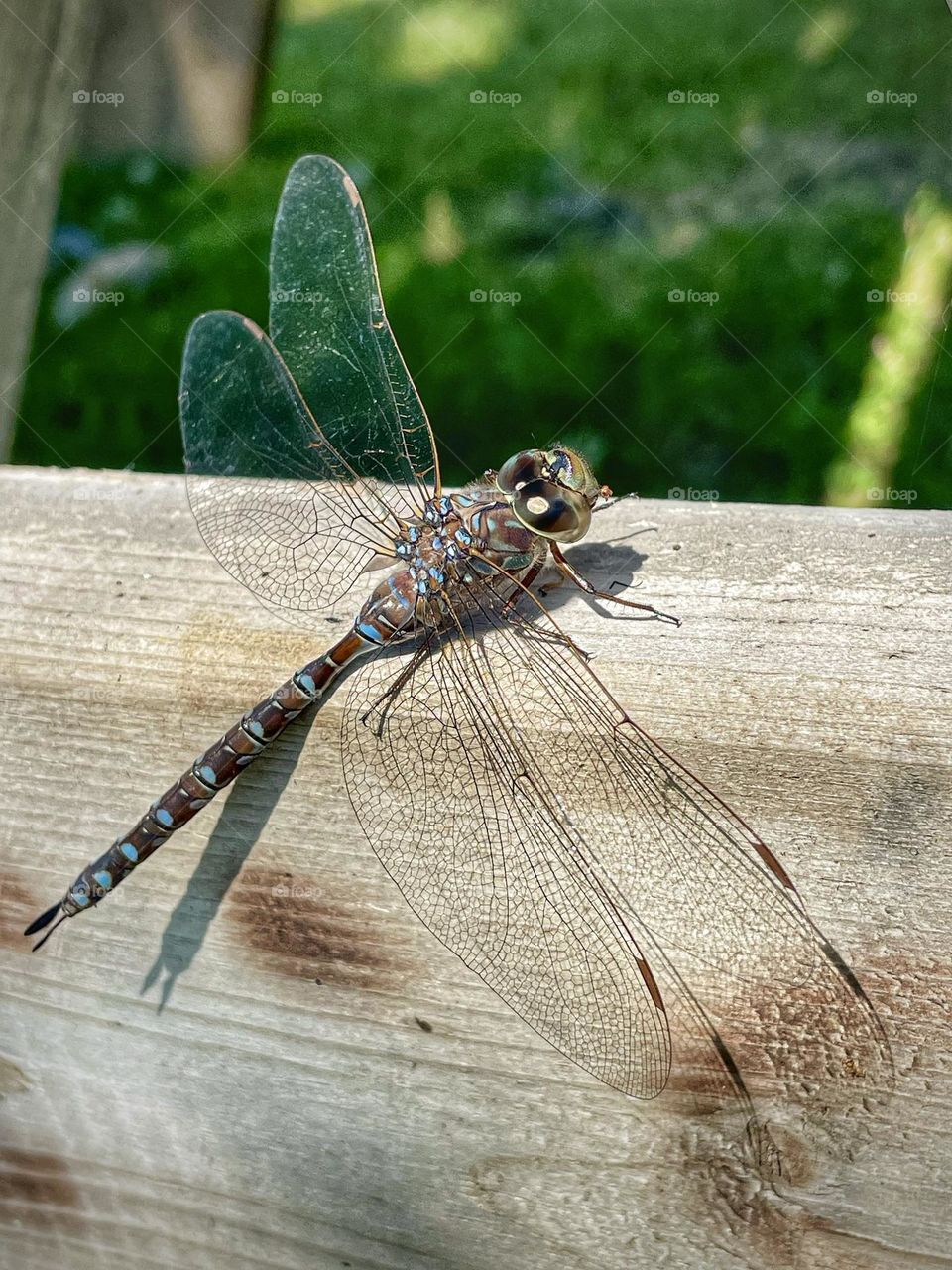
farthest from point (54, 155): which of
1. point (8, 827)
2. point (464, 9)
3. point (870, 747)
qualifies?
point (464, 9)

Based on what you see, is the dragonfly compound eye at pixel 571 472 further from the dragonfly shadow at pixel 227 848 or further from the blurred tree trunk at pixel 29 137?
the blurred tree trunk at pixel 29 137

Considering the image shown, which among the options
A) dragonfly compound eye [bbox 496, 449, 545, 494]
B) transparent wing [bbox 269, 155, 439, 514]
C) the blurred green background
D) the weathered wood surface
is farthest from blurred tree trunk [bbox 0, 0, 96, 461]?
the blurred green background

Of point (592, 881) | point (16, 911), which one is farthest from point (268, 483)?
point (592, 881)

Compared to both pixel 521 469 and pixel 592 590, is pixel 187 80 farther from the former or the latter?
pixel 592 590

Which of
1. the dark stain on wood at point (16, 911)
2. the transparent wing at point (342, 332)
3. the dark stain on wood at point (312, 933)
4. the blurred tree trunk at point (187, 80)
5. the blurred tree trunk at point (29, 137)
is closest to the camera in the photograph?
the dark stain on wood at point (312, 933)

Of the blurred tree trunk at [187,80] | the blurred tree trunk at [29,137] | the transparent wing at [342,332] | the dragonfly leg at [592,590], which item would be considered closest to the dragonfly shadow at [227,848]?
the dragonfly leg at [592,590]

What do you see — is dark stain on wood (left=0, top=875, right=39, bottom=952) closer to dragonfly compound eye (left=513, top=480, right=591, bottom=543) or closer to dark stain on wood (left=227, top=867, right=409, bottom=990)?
dark stain on wood (left=227, top=867, right=409, bottom=990)
